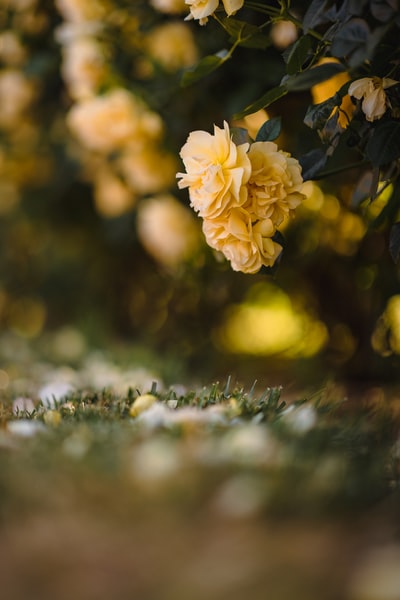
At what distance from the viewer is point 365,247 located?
4.89 ft

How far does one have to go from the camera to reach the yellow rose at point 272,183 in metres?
0.67

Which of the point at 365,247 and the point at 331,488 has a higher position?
the point at 365,247

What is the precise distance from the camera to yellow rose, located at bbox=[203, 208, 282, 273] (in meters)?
0.68

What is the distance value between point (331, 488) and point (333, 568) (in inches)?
2.7

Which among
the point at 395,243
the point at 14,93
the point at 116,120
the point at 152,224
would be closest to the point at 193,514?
the point at 395,243

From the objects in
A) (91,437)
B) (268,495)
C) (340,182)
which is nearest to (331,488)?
(268,495)


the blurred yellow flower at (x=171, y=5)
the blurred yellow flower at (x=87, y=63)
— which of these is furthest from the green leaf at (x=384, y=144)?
the blurred yellow flower at (x=87, y=63)

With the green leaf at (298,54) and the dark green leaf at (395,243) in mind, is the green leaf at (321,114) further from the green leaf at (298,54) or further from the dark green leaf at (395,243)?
the dark green leaf at (395,243)

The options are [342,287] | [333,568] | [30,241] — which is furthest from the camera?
[30,241]

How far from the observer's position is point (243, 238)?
2.24 feet

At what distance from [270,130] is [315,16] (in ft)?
0.39

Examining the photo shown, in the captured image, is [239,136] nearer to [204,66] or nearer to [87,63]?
[204,66]

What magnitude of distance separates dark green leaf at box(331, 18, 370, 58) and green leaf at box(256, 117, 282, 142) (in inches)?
5.1

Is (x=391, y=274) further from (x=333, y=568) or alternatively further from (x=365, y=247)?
(x=333, y=568)
